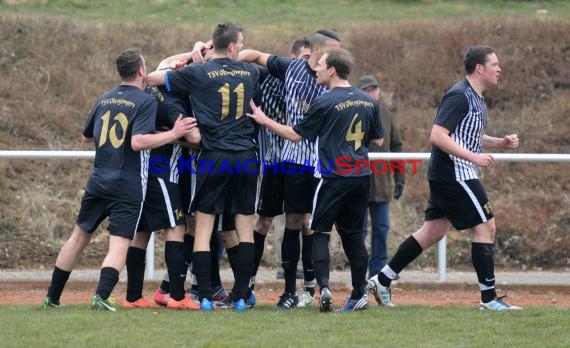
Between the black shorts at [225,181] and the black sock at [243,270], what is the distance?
0.31 metres

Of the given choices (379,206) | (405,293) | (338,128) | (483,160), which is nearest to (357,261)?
(338,128)

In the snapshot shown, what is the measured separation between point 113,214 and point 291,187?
167cm

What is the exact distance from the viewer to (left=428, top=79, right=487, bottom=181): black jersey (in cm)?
928

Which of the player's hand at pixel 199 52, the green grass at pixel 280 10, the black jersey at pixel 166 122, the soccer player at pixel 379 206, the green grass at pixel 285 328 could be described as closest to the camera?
the green grass at pixel 285 328

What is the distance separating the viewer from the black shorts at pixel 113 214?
9188 mm

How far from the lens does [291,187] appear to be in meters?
9.84

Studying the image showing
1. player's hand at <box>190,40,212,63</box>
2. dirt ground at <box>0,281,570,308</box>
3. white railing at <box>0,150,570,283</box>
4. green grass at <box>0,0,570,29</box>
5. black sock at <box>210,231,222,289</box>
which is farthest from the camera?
green grass at <box>0,0,570,29</box>

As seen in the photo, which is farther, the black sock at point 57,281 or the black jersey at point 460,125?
Answer: the black sock at point 57,281

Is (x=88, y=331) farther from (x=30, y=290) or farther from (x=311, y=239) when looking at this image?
(x=30, y=290)

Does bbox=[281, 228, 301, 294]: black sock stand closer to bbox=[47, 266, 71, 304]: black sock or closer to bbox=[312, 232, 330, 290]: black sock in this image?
bbox=[312, 232, 330, 290]: black sock

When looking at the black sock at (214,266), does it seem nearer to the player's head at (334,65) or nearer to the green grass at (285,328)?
the green grass at (285,328)

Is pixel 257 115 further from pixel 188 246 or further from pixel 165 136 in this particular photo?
pixel 188 246

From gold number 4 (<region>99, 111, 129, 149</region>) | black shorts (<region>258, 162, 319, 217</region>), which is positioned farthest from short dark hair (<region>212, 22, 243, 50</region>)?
black shorts (<region>258, 162, 319, 217</region>)

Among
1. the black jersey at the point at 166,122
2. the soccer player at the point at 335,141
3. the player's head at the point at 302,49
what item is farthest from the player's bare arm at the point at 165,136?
the player's head at the point at 302,49
